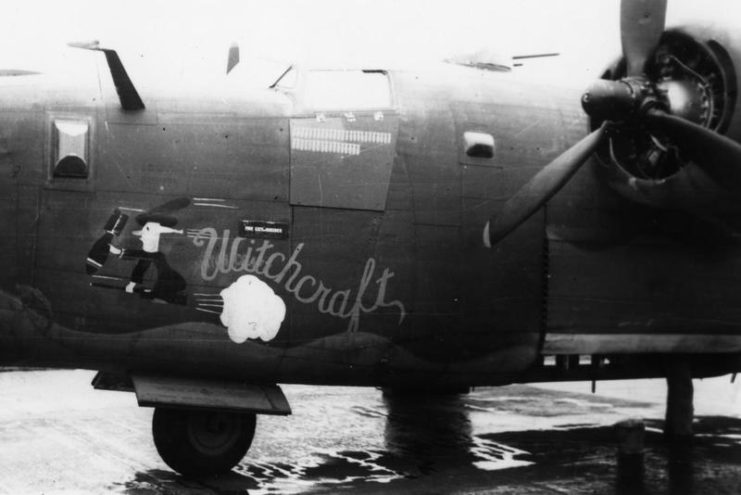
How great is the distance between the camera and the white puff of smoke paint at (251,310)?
9117mm

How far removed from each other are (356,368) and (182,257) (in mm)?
2121

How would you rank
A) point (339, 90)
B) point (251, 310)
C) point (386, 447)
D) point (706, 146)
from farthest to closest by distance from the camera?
point (386, 447) < point (339, 90) < point (706, 146) < point (251, 310)

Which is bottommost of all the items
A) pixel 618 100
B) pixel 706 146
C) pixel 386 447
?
pixel 386 447

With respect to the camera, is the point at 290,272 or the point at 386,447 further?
the point at 386,447

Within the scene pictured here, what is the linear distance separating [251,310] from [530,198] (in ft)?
9.62

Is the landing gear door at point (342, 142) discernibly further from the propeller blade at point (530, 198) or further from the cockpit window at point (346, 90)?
the propeller blade at point (530, 198)

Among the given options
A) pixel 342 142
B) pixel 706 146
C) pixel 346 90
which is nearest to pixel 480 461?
pixel 342 142

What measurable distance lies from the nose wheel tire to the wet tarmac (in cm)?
19

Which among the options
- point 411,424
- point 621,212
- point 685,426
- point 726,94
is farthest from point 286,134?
Answer: point 685,426

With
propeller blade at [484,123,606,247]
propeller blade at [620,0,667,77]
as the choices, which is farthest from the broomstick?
propeller blade at [620,0,667,77]

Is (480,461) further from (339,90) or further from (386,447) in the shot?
(339,90)

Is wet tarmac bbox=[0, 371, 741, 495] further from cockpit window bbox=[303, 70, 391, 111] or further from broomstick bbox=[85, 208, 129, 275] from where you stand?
cockpit window bbox=[303, 70, 391, 111]

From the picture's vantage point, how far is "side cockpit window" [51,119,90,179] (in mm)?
8719

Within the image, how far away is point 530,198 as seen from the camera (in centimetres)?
917
